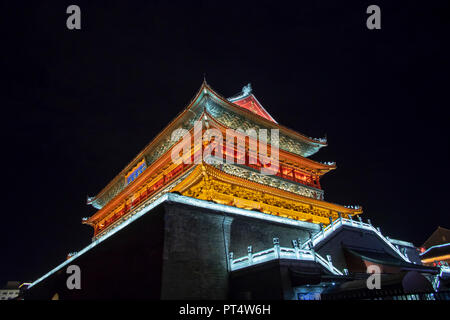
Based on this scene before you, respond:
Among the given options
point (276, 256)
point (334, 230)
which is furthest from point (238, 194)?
point (276, 256)

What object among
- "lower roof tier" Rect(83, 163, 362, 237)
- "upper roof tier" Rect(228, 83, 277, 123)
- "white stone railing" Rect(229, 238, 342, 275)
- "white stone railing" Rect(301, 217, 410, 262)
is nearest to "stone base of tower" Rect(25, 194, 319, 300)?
"white stone railing" Rect(229, 238, 342, 275)

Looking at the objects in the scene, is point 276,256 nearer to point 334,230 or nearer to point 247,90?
point 334,230

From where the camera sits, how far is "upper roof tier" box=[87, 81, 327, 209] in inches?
795

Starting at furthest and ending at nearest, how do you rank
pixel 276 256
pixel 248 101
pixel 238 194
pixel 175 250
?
1. pixel 248 101
2. pixel 238 194
3. pixel 175 250
4. pixel 276 256

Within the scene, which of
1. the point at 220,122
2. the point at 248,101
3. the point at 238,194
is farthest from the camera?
the point at 248,101

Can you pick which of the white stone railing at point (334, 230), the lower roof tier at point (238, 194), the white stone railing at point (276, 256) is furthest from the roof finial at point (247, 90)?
the white stone railing at point (276, 256)

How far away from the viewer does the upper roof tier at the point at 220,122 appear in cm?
2019

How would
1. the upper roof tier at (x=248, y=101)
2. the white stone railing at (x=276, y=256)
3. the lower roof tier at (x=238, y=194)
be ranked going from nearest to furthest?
the white stone railing at (x=276, y=256) < the lower roof tier at (x=238, y=194) < the upper roof tier at (x=248, y=101)

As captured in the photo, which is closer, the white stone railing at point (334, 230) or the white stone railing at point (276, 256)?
the white stone railing at point (276, 256)

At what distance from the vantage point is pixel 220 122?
2038 cm

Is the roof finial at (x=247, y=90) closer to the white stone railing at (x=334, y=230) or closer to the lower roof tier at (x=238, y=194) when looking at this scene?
the lower roof tier at (x=238, y=194)
